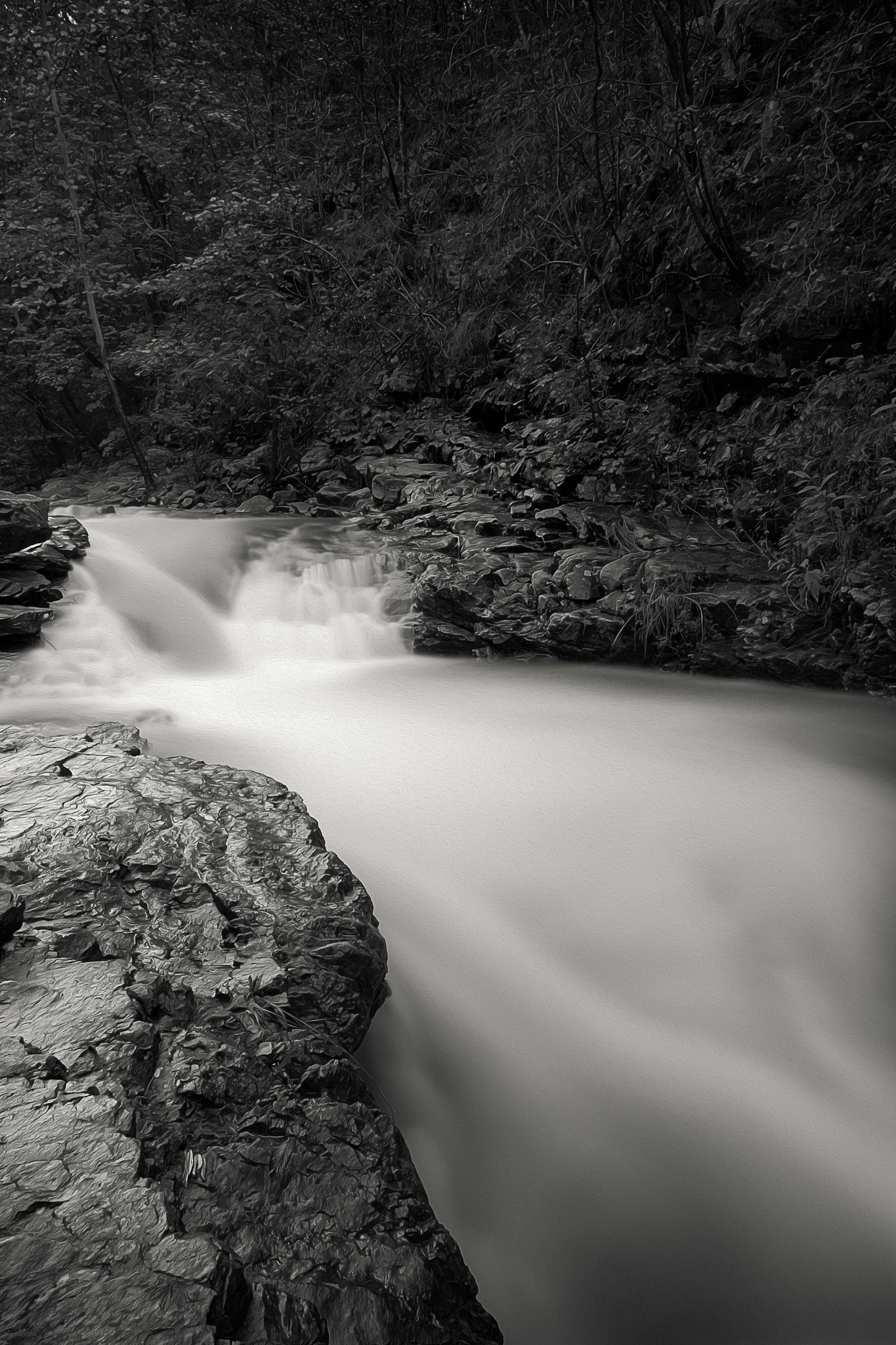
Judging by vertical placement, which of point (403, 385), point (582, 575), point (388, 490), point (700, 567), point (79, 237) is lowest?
point (582, 575)

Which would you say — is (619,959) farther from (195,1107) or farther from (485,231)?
(485,231)

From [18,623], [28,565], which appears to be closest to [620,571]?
[18,623]

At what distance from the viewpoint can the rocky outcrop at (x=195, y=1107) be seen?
119cm

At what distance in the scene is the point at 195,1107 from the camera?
1580mm

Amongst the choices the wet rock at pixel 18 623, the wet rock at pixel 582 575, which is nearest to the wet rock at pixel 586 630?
the wet rock at pixel 582 575

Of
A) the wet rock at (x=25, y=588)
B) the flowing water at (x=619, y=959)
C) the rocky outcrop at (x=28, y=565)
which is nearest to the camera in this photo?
the flowing water at (x=619, y=959)

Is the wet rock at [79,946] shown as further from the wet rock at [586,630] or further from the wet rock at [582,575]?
the wet rock at [582,575]

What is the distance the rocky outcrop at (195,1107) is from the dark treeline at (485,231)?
13.8 ft

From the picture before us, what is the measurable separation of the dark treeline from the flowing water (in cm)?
178

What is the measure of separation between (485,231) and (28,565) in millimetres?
7010

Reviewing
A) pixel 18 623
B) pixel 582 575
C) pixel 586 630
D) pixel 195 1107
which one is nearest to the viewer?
pixel 195 1107

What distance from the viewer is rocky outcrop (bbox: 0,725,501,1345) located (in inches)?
46.9

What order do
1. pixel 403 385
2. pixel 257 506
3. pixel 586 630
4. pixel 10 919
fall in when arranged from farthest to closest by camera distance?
1. pixel 403 385
2. pixel 257 506
3. pixel 586 630
4. pixel 10 919

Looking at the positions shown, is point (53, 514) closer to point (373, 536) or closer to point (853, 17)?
point (373, 536)
